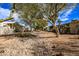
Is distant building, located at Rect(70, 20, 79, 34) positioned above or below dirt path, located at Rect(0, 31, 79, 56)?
above

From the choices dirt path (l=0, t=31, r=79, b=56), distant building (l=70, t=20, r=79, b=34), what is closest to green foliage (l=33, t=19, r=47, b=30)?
dirt path (l=0, t=31, r=79, b=56)

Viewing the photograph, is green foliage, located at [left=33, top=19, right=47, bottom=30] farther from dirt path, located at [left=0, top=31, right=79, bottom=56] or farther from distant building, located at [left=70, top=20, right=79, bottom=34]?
distant building, located at [left=70, top=20, right=79, bottom=34]

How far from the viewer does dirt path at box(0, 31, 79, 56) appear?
240 cm

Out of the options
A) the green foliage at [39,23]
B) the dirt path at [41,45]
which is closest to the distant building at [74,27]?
the dirt path at [41,45]

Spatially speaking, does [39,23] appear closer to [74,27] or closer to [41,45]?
[41,45]

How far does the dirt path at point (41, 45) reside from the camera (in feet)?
7.88

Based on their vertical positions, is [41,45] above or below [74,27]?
below

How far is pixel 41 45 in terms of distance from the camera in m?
2.42

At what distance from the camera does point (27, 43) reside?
8.00ft

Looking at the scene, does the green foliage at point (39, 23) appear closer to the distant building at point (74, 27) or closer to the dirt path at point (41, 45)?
the dirt path at point (41, 45)

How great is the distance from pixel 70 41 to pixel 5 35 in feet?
2.35

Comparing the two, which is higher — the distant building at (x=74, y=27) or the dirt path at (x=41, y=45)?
the distant building at (x=74, y=27)

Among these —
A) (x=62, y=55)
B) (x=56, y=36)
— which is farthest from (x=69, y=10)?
(x=62, y=55)

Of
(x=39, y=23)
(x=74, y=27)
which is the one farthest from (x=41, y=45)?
(x=74, y=27)
